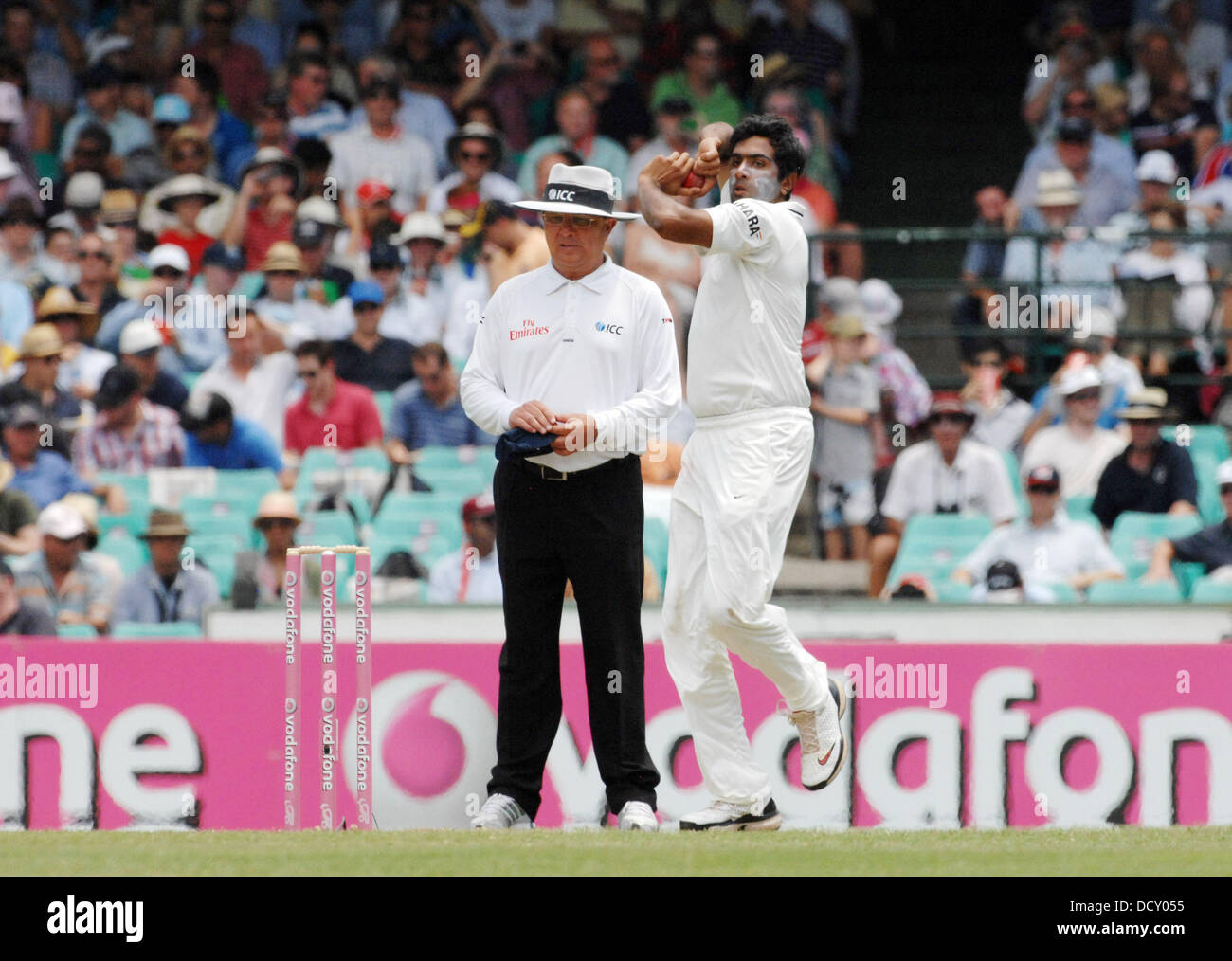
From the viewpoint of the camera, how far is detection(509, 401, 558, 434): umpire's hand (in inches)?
249

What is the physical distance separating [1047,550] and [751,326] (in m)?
4.07

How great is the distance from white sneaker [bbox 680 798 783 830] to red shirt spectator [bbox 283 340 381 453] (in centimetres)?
532

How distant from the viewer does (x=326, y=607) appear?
6.26 meters

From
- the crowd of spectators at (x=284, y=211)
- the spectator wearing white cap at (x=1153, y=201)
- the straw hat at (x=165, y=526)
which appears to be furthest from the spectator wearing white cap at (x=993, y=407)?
the straw hat at (x=165, y=526)

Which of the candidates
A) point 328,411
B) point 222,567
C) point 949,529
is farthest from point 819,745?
point 328,411

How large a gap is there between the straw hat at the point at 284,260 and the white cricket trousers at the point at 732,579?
20.5 ft

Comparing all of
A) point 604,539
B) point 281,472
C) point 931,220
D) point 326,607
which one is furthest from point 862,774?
point 931,220

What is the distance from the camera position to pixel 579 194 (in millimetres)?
6539

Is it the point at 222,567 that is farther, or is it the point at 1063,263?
the point at 1063,263

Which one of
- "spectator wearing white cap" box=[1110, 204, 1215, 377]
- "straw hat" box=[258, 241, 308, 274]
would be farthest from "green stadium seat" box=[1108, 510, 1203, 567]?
"straw hat" box=[258, 241, 308, 274]

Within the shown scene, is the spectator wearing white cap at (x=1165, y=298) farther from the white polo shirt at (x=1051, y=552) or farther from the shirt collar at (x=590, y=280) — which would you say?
the shirt collar at (x=590, y=280)

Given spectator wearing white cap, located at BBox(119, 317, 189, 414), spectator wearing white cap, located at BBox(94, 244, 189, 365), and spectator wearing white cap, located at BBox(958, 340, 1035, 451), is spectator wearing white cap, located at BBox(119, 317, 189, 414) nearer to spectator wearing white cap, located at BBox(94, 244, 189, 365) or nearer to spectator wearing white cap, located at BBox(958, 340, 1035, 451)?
spectator wearing white cap, located at BBox(94, 244, 189, 365)

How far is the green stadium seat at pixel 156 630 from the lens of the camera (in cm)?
955

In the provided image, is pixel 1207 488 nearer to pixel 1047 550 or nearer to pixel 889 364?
pixel 1047 550
